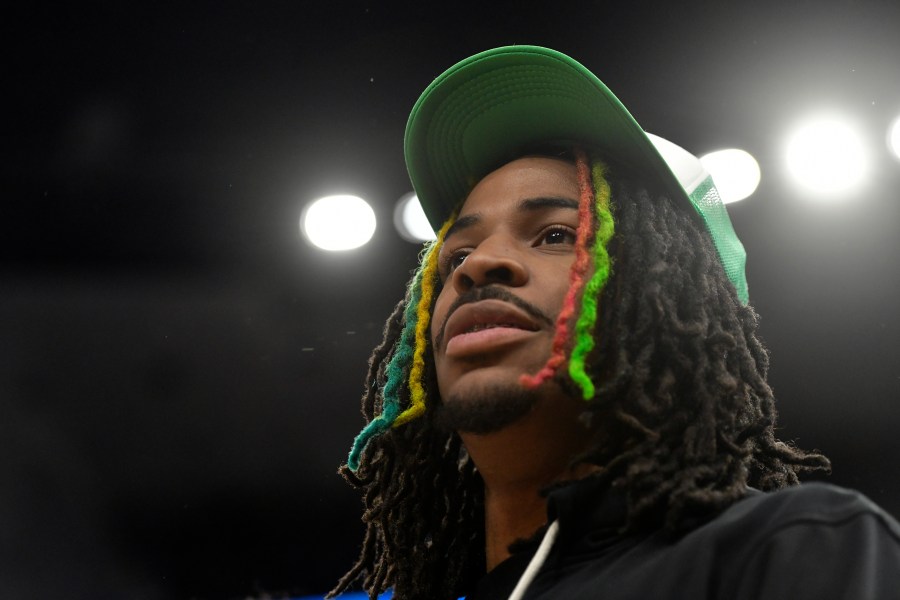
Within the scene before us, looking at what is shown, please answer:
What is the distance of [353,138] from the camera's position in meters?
2.29

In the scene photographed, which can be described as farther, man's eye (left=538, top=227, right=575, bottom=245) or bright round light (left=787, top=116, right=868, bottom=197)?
bright round light (left=787, top=116, right=868, bottom=197)

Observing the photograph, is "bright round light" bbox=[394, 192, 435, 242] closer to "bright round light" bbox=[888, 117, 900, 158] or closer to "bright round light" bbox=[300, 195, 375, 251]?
"bright round light" bbox=[300, 195, 375, 251]

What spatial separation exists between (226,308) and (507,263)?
1.44 meters

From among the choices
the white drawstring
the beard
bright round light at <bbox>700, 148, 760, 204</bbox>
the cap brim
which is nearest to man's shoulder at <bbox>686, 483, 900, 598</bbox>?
the white drawstring

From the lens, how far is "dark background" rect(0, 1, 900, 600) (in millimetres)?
2008

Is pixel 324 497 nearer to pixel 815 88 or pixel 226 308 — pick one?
pixel 226 308

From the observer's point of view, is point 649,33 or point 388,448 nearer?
point 388,448

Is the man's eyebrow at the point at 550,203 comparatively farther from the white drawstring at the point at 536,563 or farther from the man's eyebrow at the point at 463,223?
the white drawstring at the point at 536,563

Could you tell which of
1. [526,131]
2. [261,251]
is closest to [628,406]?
[526,131]

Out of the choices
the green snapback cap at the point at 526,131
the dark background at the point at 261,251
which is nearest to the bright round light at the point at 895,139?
the dark background at the point at 261,251

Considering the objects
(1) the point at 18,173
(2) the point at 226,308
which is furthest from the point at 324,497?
(1) the point at 18,173

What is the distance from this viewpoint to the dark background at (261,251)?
6.59 ft

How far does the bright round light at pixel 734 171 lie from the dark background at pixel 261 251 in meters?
0.03

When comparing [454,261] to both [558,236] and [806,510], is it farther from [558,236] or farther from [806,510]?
[806,510]
